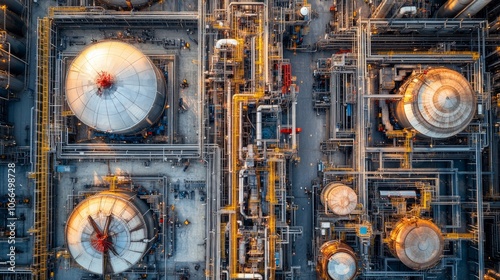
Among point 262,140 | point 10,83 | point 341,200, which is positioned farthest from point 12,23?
point 341,200

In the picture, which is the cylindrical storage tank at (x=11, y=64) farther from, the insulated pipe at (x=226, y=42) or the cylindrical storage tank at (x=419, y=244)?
the cylindrical storage tank at (x=419, y=244)

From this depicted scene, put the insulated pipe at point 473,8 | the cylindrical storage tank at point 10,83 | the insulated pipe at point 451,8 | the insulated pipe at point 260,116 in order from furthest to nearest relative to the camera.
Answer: the insulated pipe at point 451,8
the insulated pipe at point 260,116
the cylindrical storage tank at point 10,83
the insulated pipe at point 473,8

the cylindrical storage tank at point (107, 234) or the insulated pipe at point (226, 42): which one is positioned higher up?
the insulated pipe at point (226, 42)

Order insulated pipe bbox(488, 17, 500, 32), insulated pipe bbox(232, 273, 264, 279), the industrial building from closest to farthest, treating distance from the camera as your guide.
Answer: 1. insulated pipe bbox(232, 273, 264, 279)
2. the industrial building
3. insulated pipe bbox(488, 17, 500, 32)

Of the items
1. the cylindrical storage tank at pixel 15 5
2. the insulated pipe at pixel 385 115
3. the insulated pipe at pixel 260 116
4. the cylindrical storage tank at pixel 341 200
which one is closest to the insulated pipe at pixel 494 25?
the insulated pipe at pixel 385 115

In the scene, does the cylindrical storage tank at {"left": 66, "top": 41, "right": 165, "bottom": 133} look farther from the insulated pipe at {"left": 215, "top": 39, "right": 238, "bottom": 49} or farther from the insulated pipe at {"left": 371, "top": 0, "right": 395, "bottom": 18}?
the insulated pipe at {"left": 371, "top": 0, "right": 395, "bottom": 18}

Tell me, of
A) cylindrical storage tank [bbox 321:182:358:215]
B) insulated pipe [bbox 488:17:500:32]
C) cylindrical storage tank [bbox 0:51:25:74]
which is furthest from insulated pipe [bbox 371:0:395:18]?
cylindrical storage tank [bbox 0:51:25:74]
